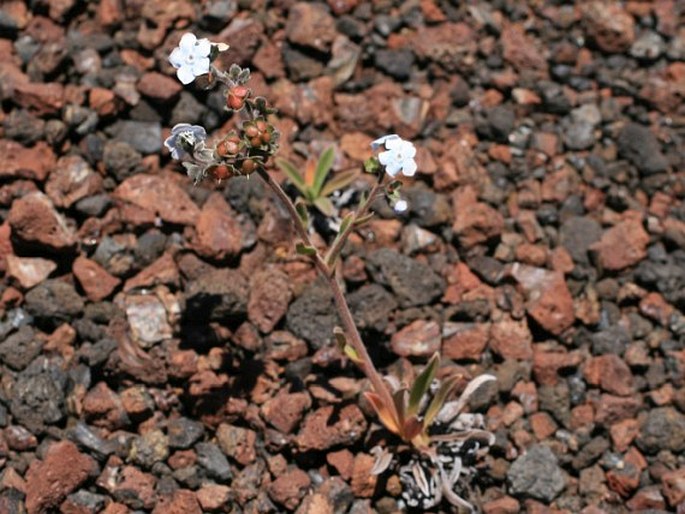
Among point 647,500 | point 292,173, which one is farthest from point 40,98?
point 647,500

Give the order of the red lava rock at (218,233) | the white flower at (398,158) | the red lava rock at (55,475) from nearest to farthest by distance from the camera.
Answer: the white flower at (398,158), the red lava rock at (55,475), the red lava rock at (218,233)

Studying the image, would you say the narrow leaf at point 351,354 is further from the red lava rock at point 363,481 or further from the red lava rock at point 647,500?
the red lava rock at point 647,500

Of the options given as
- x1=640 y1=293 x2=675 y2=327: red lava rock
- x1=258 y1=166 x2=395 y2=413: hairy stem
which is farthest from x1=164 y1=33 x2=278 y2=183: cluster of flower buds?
x1=640 y1=293 x2=675 y2=327: red lava rock

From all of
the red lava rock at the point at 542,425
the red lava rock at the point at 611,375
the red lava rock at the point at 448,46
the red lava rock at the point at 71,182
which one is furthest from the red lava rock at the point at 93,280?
the red lava rock at the point at 611,375

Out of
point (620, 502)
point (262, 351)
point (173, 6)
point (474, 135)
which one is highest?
point (173, 6)

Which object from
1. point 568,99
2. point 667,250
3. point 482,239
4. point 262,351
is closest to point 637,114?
point 568,99

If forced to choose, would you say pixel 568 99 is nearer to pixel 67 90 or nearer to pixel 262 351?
pixel 262 351

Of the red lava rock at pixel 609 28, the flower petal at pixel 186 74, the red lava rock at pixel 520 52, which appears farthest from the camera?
the red lava rock at pixel 609 28
